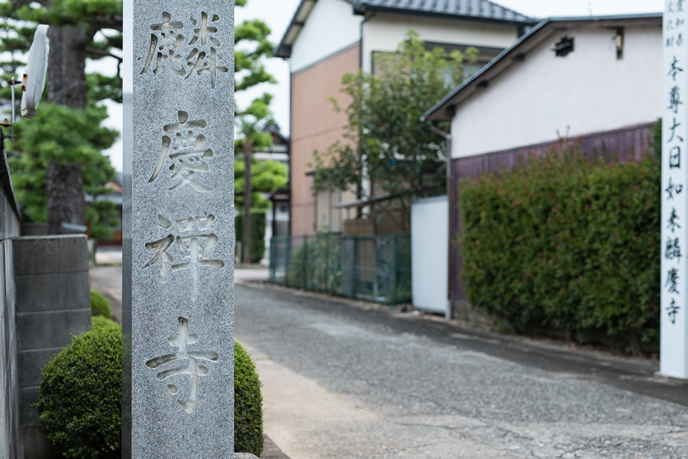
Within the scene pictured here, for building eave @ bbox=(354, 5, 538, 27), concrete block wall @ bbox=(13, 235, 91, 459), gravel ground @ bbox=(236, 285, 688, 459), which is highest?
building eave @ bbox=(354, 5, 538, 27)

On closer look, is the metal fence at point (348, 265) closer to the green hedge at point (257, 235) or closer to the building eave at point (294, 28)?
the building eave at point (294, 28)

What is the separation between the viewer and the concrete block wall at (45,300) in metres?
5.04

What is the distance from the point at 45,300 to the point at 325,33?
16.6 metres

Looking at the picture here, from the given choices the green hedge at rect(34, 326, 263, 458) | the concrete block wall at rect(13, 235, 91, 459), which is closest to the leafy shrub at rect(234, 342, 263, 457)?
the green hedge at rect(34, 326, 263, 458)

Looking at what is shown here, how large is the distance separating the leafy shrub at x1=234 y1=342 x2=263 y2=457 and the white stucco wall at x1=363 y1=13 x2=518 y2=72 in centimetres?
1491

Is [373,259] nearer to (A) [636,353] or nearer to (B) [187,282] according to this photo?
(A) [636,353]

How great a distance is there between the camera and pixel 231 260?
3396mm

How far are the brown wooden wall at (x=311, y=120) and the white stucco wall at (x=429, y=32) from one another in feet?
→ 1.66

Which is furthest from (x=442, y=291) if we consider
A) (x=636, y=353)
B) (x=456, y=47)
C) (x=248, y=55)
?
(x=248, y=55)

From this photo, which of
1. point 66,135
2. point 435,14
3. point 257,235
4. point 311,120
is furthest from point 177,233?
point 257,235

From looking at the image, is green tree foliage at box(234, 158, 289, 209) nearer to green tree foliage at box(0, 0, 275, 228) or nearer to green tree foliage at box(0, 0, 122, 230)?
green tree foliage at box(0, 0, 275, 228)

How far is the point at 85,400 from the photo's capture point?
3.98 metres

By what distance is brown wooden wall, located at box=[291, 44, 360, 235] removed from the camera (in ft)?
63.9

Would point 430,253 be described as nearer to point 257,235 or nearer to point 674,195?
point 674,195
